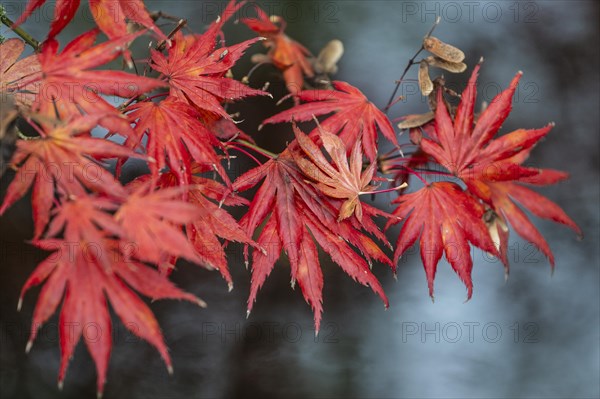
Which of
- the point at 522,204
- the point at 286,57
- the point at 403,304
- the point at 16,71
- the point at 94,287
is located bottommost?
the point at 403,304

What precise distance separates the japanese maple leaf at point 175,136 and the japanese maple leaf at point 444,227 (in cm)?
33

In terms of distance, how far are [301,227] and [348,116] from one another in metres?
0.22

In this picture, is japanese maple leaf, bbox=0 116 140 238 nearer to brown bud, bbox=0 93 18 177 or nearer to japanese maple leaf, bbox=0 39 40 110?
brown bud, bbox=0 93 18 177

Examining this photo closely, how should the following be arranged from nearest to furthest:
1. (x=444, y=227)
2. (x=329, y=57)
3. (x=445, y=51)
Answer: (x=444, y=227), (x=445, y=51), (x=329, y=57)

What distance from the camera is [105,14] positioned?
742mm

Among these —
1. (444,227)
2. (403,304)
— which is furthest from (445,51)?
(403,304)

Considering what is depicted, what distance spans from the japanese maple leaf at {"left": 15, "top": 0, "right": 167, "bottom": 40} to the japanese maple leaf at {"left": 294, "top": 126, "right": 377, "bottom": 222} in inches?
10.1

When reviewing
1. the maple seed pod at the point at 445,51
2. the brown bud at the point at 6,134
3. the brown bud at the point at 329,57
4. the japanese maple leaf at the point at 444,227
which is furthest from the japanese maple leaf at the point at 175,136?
the brown bud at the point at 329,57

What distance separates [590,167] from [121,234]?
6.48ft

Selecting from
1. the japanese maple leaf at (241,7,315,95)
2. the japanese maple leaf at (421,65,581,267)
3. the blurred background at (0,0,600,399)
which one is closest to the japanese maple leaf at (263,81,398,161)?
the japanese maple leaf at (421,65,581,267)

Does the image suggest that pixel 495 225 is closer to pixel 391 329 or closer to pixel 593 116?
pixel 391 329

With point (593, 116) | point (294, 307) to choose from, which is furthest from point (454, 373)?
point (593, 116)

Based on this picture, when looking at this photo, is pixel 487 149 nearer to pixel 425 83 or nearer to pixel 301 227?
pixel 425 83

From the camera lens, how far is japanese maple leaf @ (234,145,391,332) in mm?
818
